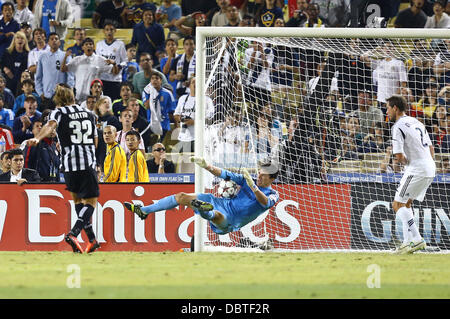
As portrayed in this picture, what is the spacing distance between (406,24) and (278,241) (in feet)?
18.9

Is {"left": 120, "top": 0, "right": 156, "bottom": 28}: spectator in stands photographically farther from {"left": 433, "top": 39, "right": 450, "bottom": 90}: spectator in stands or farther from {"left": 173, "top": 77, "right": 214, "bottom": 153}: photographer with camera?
{"left": 433, "top": 39, "right": 450, "bottom": 90}: spectator in stands

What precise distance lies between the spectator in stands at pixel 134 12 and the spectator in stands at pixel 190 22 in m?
0.59

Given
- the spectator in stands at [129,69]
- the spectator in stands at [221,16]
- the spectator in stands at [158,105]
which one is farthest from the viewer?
the spectator in stands at [221,16]

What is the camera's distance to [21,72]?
14242 mm

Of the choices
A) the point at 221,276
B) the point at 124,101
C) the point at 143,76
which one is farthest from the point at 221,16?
the point at 221,276

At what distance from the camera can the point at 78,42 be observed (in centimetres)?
1445

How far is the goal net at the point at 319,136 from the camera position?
36.0 feet

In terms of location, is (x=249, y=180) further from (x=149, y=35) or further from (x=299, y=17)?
(x=149, y=35)

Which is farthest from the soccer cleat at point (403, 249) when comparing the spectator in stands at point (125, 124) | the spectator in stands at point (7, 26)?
the spectator in stands at point (7, 26)

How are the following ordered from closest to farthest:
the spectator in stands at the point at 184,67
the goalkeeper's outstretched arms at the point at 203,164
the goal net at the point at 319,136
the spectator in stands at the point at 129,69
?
the goalkeeper's outstretched arms at the point at 203,164 < the goal net at the point at 319,136 < the spectator in stands at the point at 184,67 < the spectator in stands at the point at 129,69

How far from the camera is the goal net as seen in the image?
10984 millimetres

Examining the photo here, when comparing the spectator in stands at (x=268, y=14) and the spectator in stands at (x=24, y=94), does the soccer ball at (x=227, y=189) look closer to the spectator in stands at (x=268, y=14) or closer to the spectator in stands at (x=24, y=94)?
the spectator in stands at (x=24, y=94)

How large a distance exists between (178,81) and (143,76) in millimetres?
650

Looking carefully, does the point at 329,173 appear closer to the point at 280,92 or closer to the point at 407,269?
the point at 280,92
